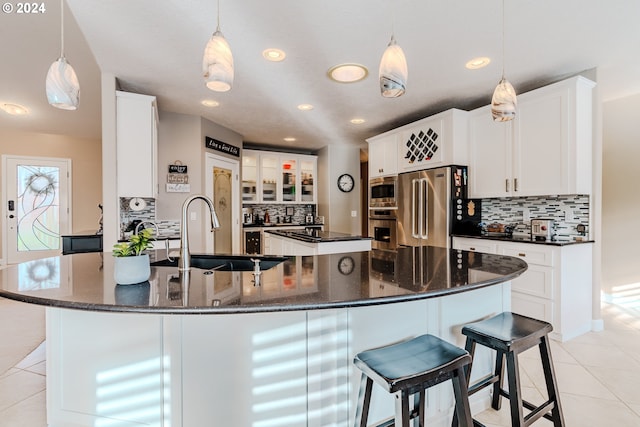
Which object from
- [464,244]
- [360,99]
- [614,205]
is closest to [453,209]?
[464,244]

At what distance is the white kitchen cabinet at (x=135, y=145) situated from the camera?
3123 millimetres

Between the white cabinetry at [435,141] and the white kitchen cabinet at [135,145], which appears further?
the white cabinetry at [435,141]

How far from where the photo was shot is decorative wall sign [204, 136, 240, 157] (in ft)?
14.6

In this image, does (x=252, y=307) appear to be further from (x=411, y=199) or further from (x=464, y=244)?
(x=411, y=199)

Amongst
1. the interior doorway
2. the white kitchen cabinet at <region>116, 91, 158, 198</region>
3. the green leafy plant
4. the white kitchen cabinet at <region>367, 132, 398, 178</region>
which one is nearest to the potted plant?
the green leafy plant

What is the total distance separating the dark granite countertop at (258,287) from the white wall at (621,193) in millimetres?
3160

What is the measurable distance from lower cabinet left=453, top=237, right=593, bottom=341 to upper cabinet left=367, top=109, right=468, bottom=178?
4.26ft

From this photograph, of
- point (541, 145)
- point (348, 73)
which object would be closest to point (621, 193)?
point (541, 145)

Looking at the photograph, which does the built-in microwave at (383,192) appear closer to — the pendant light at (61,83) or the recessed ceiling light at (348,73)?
the recessed ceiling light at (348,73)

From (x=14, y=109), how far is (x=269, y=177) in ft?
12.7

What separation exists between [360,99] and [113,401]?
3.47 metres

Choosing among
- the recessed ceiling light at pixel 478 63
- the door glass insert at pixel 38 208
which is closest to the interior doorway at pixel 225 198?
the recessed ceiling light at pixel 478 63

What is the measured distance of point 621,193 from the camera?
3.77 m

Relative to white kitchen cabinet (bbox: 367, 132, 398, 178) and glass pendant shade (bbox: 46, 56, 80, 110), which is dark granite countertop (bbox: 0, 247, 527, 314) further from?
white kitchen cabinet (bbox: 367, 132, 398, 178)
